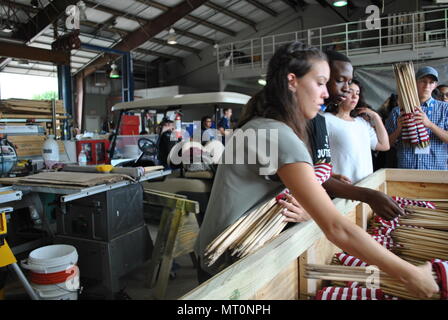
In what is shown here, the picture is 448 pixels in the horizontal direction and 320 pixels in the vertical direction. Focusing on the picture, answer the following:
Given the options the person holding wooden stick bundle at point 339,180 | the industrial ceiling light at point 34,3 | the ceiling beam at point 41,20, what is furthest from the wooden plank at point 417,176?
the industrial ceiling light at point 34,3

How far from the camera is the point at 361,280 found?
1283 mm

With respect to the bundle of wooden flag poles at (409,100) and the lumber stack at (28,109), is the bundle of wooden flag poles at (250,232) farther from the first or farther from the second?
the lumber stack at (28,109)

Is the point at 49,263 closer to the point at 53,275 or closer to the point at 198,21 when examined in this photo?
the point at 53,275

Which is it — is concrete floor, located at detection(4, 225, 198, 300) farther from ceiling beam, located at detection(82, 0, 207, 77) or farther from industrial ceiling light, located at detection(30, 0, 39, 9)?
ceiling beam, located at detection(82, 0, 207, 77)

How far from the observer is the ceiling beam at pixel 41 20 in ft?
37.5

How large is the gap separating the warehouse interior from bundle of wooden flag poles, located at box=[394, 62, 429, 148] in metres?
2.02

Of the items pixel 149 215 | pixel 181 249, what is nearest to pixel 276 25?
pixel 149 215

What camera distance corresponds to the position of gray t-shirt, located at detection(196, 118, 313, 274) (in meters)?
1.20

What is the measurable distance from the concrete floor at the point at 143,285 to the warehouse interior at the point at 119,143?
0.02 m

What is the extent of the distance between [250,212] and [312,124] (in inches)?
29.6

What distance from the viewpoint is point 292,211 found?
1.41m

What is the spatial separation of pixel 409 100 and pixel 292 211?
2119 mm

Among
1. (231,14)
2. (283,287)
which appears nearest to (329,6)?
(231,14)

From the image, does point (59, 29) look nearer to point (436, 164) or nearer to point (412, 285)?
point (436, 164)
